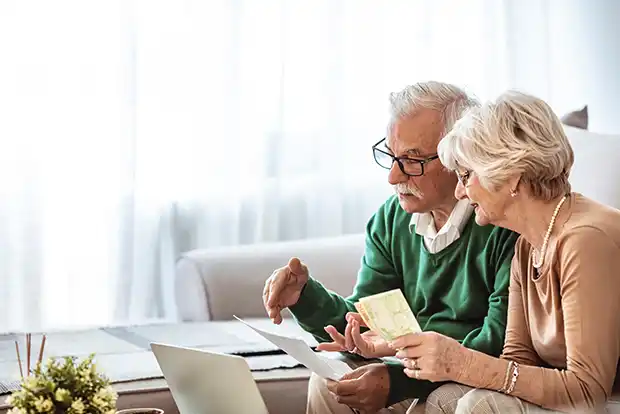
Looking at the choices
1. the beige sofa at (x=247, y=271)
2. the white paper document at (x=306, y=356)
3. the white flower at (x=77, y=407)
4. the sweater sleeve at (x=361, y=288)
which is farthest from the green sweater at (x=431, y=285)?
the white flower at (x=77, y=407)

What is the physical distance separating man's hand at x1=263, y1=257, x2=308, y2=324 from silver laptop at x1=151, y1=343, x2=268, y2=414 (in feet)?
0.80

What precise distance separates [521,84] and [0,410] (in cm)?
254

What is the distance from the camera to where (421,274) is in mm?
2021

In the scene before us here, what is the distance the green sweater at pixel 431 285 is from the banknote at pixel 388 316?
0.74 feet

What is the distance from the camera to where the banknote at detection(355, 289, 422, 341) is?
1692mm

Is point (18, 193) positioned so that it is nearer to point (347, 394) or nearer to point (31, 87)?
point (31, 87)

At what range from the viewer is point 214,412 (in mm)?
1810

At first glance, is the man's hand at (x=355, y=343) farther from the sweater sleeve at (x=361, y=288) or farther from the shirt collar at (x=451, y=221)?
the shirt collar at (x=451, y=221)

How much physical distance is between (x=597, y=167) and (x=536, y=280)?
0.69m

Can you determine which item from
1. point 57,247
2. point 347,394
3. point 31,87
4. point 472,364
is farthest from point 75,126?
point 472,364

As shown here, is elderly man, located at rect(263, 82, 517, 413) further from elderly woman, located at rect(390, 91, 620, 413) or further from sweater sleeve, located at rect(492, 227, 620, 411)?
sweater sleeve, located at rect(492, 227, 620, 411)

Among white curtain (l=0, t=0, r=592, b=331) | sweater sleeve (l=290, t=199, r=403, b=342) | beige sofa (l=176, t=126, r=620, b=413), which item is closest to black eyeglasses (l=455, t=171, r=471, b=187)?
sweater sleeve (l=290, t=199, r=403, b=342)

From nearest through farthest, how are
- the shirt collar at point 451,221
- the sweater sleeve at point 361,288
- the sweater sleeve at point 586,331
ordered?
the sweater sleeve at point 586,331 → the shirt collar at point 451,221 → the sweater sleeve at point 361,288

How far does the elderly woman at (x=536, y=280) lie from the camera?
1.58 metres
